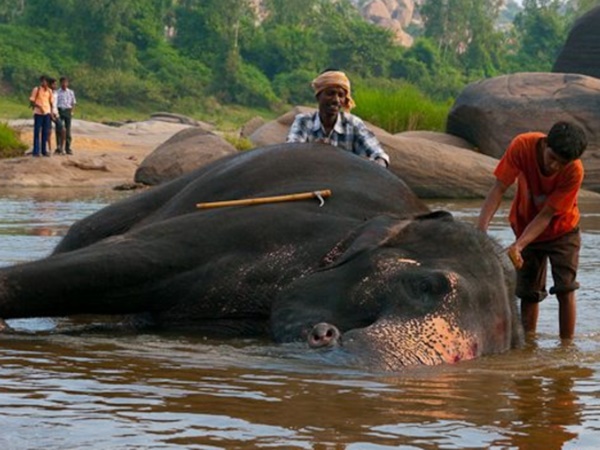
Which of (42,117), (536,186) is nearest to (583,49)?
(42,117)

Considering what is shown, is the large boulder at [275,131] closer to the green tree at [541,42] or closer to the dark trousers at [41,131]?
the dark trousers at [41,131]

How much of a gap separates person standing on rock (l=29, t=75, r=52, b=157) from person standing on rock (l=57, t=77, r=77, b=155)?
→ 3.53ft

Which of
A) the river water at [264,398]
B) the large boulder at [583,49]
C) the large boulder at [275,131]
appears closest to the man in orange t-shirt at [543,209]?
the river water at [264,398]

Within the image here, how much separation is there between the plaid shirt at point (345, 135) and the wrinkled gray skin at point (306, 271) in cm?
100

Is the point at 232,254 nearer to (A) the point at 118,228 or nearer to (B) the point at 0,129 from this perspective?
(A) the point at 118,228

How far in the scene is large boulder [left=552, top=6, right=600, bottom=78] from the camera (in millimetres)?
Answer: 29156

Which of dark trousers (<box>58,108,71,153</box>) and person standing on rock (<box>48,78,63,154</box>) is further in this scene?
dark trousers (<box>58,108,71,153</box>)

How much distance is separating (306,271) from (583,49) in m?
23.8

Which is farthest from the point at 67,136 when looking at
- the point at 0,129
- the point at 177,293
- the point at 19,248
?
the point at 177,293

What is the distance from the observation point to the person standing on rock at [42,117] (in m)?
26.0

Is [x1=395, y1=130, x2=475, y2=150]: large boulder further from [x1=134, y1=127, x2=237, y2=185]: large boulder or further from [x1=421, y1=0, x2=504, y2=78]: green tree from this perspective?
[x1=421, y1=0, x2=504, y2=78]: green tree

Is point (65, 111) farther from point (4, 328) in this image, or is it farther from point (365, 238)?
point (365, 238)

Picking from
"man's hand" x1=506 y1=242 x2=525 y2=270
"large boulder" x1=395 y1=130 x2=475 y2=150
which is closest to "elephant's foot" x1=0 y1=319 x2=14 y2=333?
"man's hand" x1=506 y1=242 x2=525 y2=270

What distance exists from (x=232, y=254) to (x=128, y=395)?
68.4 inches
